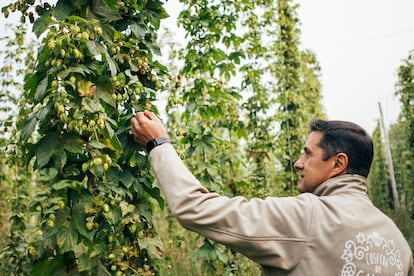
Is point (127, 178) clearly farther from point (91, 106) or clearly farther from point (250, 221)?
point (250, 221)

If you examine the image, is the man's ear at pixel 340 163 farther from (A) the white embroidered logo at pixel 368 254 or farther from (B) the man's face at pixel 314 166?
(A) the white embroidered logo at pixel 368 254

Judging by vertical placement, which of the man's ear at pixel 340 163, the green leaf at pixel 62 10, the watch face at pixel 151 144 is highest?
the green leaf at pixel 62 10

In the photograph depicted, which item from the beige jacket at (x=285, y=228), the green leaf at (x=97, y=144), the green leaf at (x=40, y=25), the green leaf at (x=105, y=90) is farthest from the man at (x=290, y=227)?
the green leaf at (x=40, y=25)

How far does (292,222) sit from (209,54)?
2.86m

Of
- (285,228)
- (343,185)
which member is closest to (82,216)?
(285,228)

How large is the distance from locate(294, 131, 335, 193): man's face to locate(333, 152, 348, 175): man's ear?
0.01m

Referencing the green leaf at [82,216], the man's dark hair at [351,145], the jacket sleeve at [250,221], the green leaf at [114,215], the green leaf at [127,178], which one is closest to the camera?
the jacket sleeve at [250,221]

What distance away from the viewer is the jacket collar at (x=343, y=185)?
189 cm

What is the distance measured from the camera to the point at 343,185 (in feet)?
6.24

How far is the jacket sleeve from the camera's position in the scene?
65.8 inches

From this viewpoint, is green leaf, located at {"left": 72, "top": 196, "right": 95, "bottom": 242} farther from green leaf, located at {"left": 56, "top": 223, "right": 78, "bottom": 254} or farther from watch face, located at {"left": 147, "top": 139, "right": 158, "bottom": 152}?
watch face, located at {"left": 147, "top": 139, "right": 158, "bottom": 152}

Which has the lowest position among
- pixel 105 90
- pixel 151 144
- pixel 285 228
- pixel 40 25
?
pixel 285 228

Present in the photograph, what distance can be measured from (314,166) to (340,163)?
0.37ft

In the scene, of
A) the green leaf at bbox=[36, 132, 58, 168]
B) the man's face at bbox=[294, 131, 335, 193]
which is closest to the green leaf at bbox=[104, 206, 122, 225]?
the green leaf at bbox=[36, 132, 58, 168]
